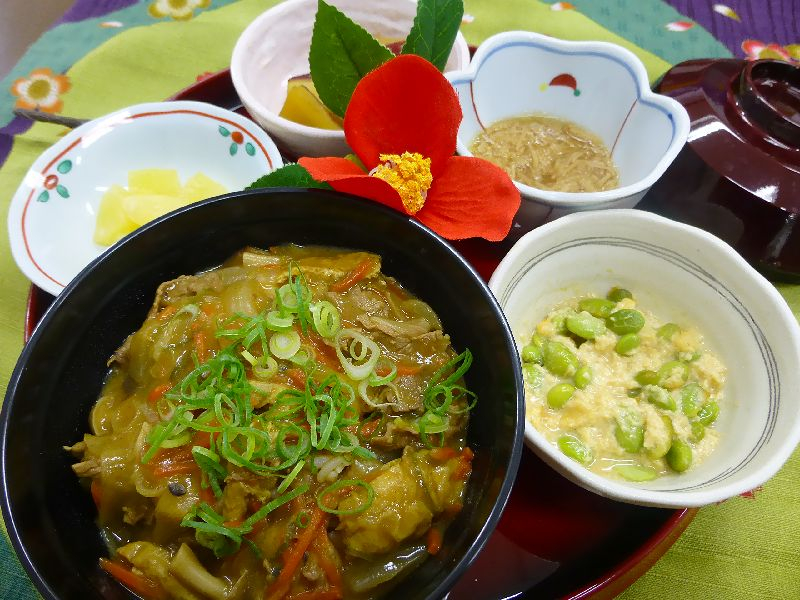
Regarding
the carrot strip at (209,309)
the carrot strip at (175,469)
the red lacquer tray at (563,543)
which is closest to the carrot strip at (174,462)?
the carrot strip at (175,469)

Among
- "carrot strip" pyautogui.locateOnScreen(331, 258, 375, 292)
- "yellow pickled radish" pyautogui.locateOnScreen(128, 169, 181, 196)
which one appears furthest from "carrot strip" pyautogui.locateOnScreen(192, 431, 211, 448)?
"yellow pickled radish" pyautogui.locateOnScreen(128, 169, 181, 196)

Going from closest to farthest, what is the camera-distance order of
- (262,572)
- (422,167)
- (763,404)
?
1. (262,572)
2. (763,404)
3. (422,167)

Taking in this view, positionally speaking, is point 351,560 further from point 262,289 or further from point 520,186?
point 520,186

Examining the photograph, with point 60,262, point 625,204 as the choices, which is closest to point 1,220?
point 60,262

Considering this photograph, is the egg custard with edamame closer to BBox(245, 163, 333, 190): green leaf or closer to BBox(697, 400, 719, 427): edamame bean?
BBox(697, 400, 719, 427): edamame bean

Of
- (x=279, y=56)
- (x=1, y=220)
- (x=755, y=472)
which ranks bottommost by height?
(x=1, y=220)

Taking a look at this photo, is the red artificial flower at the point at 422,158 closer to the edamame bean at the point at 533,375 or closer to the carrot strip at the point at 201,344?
the edamame bean at the point at 533,375
